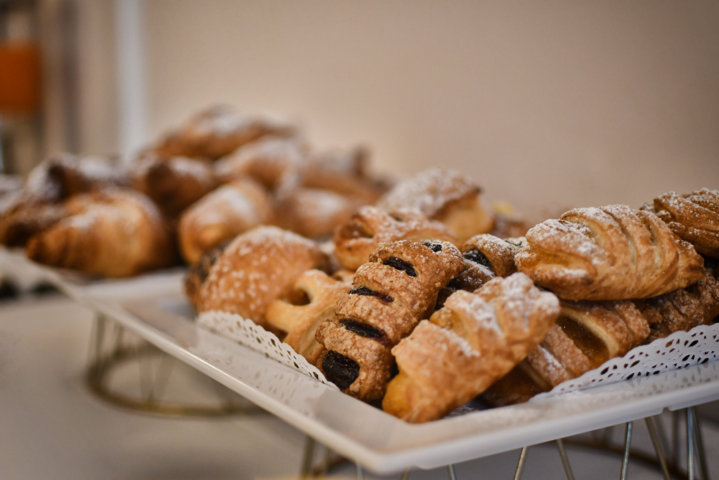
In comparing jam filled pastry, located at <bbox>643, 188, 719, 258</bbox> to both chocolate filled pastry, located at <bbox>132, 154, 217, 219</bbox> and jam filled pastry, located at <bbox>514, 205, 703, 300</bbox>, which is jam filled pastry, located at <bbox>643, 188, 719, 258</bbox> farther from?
chocolate filled pastry, located at <bbox>132, 154, 217, 219</bbox>

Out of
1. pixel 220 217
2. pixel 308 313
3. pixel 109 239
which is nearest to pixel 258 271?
pixel 308 313

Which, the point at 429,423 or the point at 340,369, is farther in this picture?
the point at 340,369

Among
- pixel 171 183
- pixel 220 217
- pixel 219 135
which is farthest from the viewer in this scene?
pixel 219 135

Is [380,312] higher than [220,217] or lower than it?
higher

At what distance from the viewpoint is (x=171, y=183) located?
1.80 m

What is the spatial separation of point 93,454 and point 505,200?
41.5 inches

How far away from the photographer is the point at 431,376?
1.96ft

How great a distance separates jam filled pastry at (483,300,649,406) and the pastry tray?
26 millimetres

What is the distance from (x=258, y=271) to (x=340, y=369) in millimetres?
356

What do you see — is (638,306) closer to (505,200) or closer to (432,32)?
(505,200)

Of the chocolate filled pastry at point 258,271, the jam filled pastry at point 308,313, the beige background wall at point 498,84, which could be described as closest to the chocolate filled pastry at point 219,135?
the beige background wall at point 498,84

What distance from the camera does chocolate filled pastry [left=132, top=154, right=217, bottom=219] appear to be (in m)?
1.79

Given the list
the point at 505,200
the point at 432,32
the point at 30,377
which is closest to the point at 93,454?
the point at 30,377

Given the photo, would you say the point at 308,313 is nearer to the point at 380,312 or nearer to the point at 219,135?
the point at 380,312
